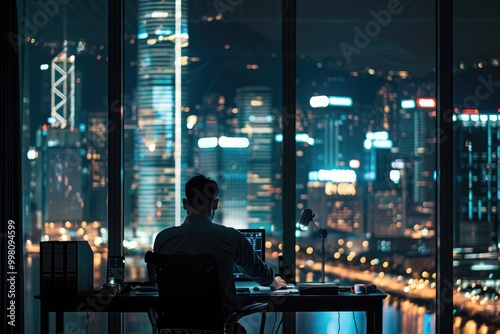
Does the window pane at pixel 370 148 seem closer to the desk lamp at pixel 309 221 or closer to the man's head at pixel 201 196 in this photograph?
the desk lamp at pixel 309 221

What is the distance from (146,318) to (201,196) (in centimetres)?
182

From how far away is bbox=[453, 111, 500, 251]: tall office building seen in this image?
5000mm

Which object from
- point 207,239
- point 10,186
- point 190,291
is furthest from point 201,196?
point 10,186

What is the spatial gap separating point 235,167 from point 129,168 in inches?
29.8

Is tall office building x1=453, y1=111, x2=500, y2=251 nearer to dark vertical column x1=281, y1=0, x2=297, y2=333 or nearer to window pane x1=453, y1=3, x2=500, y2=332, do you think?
window pane x1=453, y1=3, x2=500, y2=332

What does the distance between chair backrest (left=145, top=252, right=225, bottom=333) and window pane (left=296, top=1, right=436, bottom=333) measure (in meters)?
1.76

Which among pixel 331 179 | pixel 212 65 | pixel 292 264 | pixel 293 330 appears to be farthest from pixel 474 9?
pixel 293 330

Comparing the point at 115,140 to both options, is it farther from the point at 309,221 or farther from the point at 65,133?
the point at 309,221

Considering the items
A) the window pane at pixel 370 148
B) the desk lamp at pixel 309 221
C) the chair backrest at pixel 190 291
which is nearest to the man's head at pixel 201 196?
the chair backrest at pixel 190 291

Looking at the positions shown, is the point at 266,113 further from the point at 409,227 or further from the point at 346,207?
the point at 409,227

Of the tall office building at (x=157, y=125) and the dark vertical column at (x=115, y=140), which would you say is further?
the tall office building at (x=157, y=125)

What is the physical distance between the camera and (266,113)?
491 cm

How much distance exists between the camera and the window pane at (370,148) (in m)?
4.93

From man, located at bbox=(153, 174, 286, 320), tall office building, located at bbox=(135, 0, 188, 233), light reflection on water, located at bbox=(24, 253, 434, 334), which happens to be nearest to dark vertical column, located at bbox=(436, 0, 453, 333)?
light reflection on water, located at bbox=(24, 253, 434, 334)
